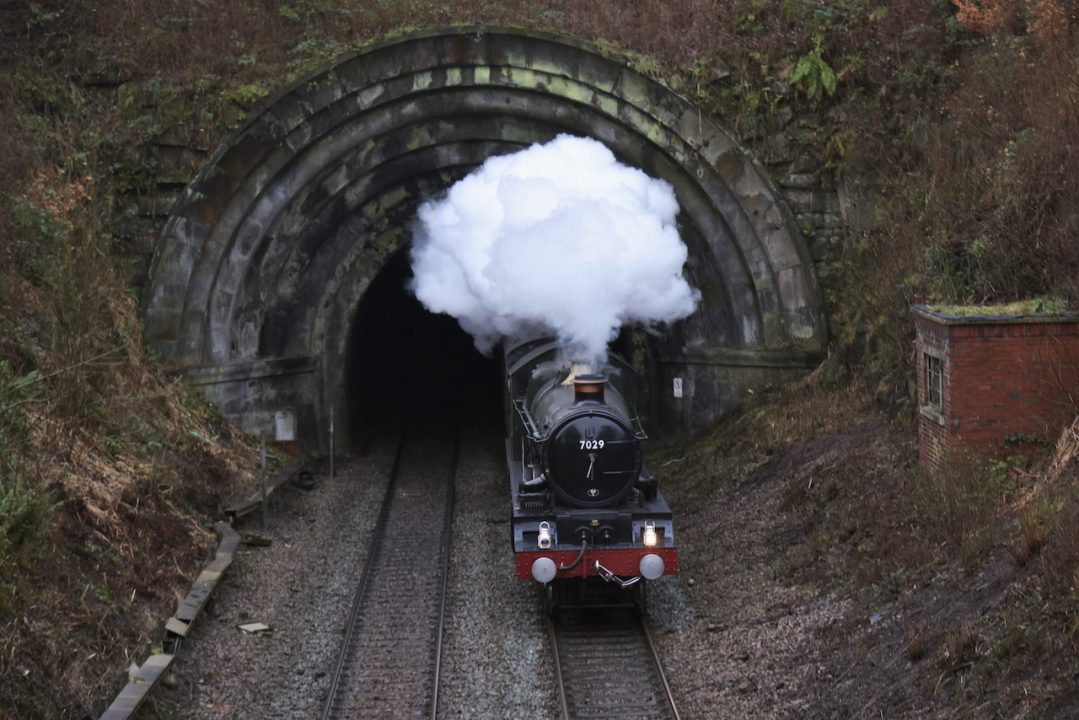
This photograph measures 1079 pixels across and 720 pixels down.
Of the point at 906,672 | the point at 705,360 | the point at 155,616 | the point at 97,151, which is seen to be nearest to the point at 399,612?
the point at 155,616

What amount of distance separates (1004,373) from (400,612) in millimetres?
6903

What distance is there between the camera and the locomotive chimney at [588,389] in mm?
13102

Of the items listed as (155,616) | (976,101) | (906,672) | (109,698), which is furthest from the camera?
(976,101)

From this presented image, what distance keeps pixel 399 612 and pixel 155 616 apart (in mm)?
2710

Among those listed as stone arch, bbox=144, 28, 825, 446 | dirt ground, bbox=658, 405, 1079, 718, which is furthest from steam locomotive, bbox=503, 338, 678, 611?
stone arch, bbox=144, 28, 825, 446

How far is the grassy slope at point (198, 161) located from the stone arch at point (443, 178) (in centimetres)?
58

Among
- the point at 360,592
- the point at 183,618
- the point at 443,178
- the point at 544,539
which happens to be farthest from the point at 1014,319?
the point at 443,178

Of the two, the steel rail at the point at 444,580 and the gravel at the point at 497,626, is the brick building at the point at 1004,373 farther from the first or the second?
the steel rail at the point at 444,580

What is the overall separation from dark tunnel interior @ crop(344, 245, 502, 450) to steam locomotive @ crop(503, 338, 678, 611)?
35.8 ft

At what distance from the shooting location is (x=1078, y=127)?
592 inches

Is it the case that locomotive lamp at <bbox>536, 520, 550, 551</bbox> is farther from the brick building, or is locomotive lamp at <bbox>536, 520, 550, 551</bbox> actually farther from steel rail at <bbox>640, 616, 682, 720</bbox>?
the brick building

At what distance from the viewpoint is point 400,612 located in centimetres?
1413

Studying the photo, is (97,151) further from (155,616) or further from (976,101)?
(976,101)

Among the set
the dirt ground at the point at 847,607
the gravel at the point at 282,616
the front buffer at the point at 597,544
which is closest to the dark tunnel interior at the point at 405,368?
the gravel at the point at 282,616
